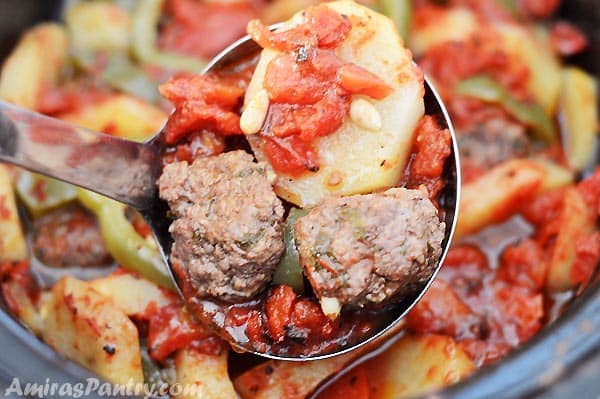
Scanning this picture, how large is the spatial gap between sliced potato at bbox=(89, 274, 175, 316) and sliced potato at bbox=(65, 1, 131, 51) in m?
1.19

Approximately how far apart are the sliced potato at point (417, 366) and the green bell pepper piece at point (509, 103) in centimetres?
113

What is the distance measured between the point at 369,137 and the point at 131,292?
0.96 metres

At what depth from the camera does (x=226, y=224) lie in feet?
6.63

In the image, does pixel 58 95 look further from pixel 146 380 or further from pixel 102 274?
pixel 146 380

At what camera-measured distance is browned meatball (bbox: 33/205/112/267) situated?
2.70 metres

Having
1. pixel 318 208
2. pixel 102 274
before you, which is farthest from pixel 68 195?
pixel 318 208

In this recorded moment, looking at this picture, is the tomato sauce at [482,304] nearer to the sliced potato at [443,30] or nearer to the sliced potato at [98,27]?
the sliced potato at [443,30]

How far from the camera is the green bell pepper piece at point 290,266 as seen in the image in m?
2.11

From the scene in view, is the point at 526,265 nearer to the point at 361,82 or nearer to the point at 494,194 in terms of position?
the point at 494,194

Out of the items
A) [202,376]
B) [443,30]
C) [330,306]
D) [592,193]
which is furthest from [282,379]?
[443,30]

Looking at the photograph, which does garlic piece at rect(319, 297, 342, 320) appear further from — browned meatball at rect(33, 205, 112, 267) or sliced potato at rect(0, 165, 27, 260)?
sliced potato at rect(0, 165, 27, 260)

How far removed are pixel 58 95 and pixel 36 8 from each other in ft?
1.94

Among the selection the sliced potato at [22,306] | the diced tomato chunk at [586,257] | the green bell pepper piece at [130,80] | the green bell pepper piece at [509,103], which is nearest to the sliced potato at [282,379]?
the sliced potato at [22,306]

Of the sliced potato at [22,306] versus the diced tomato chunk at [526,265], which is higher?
the sliced potato at [22,306]
